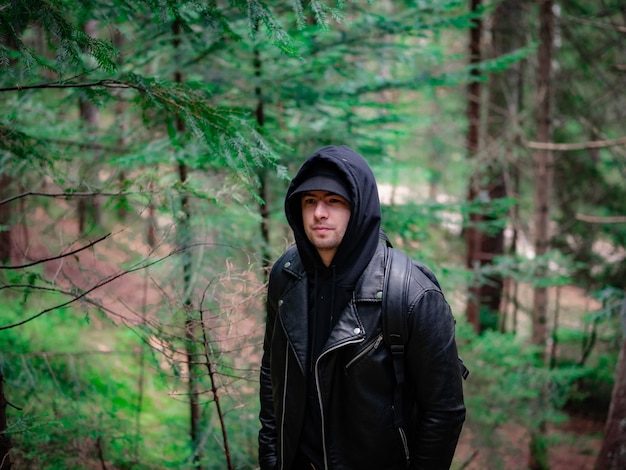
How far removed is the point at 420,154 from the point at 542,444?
14016 mm

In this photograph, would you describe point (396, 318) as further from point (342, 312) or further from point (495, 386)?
point (495, 386)

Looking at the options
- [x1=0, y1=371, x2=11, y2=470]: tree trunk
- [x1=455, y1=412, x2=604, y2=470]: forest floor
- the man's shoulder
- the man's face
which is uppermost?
the man's face

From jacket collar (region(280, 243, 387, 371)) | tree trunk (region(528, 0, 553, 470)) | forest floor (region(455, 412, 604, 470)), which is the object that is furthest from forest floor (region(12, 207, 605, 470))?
jacket collar (region(280, 243, 387, 371))

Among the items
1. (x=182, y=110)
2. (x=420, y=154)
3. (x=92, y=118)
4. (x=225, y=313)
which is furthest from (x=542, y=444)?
(x=420, y=154)

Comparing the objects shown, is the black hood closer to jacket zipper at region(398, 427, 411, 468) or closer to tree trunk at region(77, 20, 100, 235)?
jacket zipper at region(398, 427, 411, 468)

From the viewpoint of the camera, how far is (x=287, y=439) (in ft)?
8.69

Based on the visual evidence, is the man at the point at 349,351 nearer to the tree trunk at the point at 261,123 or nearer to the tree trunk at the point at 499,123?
the tree trunk at the point at 261,123

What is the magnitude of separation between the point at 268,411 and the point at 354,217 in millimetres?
1368

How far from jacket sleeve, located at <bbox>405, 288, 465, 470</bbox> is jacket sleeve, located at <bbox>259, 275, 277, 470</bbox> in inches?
34.8

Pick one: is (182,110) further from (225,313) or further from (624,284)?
(624,284)

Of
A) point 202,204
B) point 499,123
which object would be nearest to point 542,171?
point 499,123

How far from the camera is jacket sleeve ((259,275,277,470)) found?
2.93 m

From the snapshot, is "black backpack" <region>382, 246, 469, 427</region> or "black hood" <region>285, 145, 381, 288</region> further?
"black hood" <region>285, 145, 381, 288</region>

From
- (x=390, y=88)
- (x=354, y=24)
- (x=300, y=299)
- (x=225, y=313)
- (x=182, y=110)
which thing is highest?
(x=354, y=24)
